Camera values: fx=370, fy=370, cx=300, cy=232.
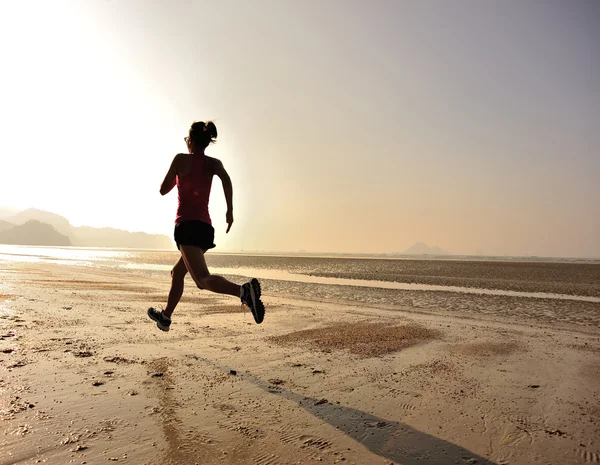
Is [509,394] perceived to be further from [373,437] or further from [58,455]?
[58,455]

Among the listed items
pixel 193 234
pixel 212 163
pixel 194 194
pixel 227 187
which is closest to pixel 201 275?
pixel 193 234

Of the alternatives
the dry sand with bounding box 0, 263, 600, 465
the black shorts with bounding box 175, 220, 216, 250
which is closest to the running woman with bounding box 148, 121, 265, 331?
the black shorts with bounding box 175, 220, 216, 250

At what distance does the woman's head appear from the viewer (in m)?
4.41

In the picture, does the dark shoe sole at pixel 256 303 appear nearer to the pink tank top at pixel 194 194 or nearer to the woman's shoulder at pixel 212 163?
the pink tank top at pixel 194 194

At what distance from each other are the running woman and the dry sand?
3.05 feet

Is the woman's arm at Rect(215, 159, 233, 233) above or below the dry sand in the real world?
above

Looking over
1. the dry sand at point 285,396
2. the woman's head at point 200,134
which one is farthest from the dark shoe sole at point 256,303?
the woman's head at point 200,134

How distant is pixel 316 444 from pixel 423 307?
1016 cm

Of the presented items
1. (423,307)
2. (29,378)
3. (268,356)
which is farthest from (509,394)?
(423,307)

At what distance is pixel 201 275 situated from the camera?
4188 millimetres

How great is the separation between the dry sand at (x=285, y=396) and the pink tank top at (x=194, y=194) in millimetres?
1734

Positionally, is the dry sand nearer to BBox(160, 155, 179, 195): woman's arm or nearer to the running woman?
the running woman

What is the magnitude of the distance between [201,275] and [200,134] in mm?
1676

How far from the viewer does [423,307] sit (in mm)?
11930
